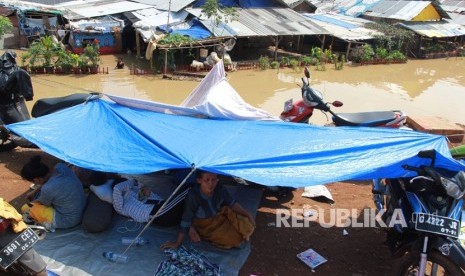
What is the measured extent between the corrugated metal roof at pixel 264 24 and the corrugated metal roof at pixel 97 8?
12.1 ft

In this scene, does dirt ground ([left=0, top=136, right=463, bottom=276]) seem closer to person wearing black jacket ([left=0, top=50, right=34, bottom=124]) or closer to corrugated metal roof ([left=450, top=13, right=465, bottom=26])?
person wearing black jacket ([left=0, top=50, right=34, bottom=124])

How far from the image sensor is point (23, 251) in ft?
9.65

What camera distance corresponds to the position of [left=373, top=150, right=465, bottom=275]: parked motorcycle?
2.83 meters

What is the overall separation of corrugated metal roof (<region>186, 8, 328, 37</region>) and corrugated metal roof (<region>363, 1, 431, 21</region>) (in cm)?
612

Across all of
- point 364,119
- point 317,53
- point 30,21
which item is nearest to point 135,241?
point 364,119

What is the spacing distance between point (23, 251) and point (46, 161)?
3.00 metres

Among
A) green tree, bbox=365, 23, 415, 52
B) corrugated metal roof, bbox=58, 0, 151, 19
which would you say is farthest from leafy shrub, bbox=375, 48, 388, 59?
corrugated metal roof, bbox=58, 0, 151, 19

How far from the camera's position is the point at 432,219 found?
9.33 ft

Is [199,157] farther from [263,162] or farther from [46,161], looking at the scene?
[46,161]

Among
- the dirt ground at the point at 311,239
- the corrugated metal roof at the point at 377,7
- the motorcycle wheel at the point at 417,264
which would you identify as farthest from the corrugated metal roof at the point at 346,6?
the motorcycle wheel at the point at 417,264

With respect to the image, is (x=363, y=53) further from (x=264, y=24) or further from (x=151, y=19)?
(x=151, y=19)

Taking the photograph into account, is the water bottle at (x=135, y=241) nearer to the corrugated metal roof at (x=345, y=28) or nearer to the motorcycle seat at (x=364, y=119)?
the motorcycle seat at (x=364, y=119)

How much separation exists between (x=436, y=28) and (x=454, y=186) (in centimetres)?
2020

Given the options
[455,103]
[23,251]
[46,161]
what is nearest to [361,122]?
[23,251]
